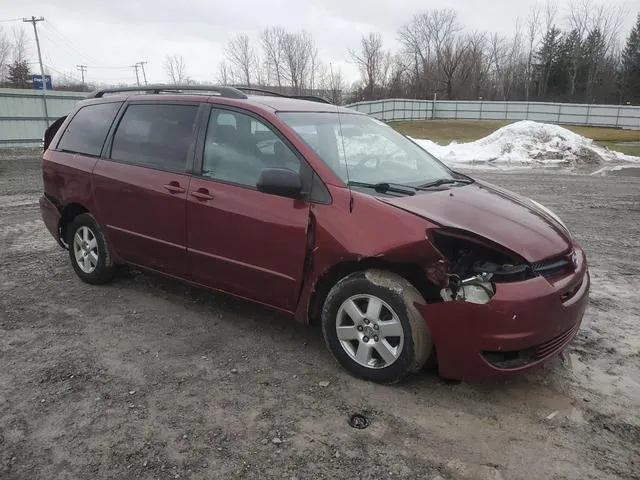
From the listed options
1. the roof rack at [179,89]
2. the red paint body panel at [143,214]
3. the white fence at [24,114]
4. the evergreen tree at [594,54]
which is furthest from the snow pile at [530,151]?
the evergreen tree at [594,54]

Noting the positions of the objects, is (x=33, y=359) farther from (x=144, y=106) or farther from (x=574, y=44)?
(x=574, y=44)

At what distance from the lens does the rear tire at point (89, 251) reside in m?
4.87

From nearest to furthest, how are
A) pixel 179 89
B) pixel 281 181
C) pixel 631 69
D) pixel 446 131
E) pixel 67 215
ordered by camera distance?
1. pixel 281 181
2. pixel 179 89
3. pixel 67 215
4. pixel 446 131
5. pixel 631 69

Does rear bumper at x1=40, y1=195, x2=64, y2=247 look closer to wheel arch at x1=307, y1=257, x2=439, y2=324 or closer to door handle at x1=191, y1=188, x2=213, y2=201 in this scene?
door handle at x1=191, y1=188, x2=213, y2=201

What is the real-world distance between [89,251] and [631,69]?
68.1 m

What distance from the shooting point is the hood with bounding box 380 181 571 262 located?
3.12m

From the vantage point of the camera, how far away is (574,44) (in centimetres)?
6800

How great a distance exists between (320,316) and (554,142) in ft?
60.5

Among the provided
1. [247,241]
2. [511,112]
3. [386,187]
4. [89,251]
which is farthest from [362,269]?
[511,112]

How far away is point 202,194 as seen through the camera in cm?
393

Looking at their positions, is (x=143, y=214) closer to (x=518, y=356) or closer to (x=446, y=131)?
(x=518, y=356)

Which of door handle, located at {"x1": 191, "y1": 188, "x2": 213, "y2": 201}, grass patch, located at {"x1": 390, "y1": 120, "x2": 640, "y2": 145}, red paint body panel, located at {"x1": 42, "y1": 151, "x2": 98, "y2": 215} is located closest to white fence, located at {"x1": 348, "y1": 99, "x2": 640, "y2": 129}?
grass patch, located at {"x1": 390, "y1": 120, "x2": 640, "y2": 145}

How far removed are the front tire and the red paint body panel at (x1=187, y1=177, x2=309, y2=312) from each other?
0.36 metres

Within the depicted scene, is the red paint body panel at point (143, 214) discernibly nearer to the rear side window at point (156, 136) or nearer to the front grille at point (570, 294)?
the rear side window at point (156, 136)
